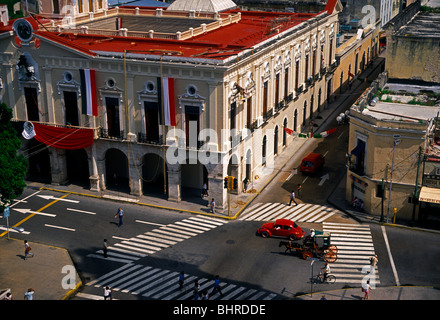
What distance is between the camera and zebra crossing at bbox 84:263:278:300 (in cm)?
5028

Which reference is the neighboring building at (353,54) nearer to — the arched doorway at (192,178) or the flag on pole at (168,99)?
the arched doorway at (192,178)

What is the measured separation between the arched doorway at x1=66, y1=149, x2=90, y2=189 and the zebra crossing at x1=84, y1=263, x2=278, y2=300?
2376 cm

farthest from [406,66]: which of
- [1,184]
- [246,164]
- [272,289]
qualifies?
[1,184]

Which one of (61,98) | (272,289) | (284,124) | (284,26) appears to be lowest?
(272,289)

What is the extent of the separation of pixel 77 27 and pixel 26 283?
40084 millimetres

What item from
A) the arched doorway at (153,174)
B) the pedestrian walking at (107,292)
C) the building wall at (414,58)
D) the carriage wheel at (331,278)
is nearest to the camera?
the pedestrian walking at (107,292)

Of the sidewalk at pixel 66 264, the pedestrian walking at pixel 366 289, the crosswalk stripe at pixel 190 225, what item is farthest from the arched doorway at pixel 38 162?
the pedestrian walking at pixel 366 289

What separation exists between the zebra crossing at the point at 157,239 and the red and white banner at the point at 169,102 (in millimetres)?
10848

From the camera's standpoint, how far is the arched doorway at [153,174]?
7175 cm

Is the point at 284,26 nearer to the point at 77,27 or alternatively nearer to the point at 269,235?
the point at 77,27

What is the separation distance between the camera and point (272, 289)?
5122cm

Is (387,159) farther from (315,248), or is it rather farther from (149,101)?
(149,101)

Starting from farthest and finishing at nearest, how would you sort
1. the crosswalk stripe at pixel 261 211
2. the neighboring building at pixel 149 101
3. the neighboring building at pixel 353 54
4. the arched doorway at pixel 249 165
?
the neighboring building at pixel 353 54
the arched doorway at pixel 249 165
the crosswalk stripe at pixel 261 211
the neighboring building at pixel 149 101

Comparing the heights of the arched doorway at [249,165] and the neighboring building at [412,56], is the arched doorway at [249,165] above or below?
below
